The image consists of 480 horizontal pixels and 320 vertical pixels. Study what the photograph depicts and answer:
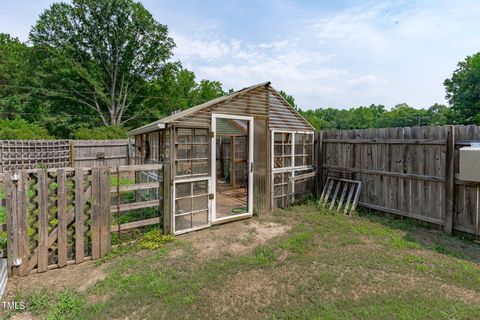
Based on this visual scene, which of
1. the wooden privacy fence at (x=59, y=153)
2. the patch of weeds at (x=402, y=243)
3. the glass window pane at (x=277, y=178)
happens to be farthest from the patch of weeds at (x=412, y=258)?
the wooden privacy fence at (x=59, y=153)

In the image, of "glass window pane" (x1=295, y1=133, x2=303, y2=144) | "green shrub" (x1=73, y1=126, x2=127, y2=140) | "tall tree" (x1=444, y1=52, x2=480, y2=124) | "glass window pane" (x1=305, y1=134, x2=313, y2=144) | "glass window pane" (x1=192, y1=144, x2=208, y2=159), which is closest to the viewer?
"glass window pane" (x1=192, y1=144, x2=208, y2=159)

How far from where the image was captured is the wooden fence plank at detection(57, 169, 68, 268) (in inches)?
131

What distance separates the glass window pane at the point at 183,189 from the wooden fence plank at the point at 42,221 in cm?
189

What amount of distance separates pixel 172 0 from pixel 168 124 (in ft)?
16.6

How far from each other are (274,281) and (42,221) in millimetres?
3070

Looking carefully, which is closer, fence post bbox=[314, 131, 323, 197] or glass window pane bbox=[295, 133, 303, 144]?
glass window pane bbox=[295, 133, 303, 144]

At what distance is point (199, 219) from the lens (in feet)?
16.1

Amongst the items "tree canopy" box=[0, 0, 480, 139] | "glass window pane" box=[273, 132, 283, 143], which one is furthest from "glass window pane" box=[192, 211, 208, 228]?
"tree canopy" box=[0, 0, 480, 139]

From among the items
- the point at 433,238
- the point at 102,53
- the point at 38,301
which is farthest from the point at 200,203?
the point at 102,53

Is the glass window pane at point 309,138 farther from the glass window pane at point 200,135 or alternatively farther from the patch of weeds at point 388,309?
the patch of weeds at point 388,309

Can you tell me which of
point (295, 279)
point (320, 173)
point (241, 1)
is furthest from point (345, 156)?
point (241, 1)

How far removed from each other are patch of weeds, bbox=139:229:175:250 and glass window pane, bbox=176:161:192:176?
1.10 meters

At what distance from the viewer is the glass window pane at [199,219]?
4822mm

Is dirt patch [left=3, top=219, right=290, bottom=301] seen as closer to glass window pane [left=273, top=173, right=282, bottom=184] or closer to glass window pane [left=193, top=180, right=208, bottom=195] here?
glass window pane [left=193, top=180, right=208, bottom=195]
